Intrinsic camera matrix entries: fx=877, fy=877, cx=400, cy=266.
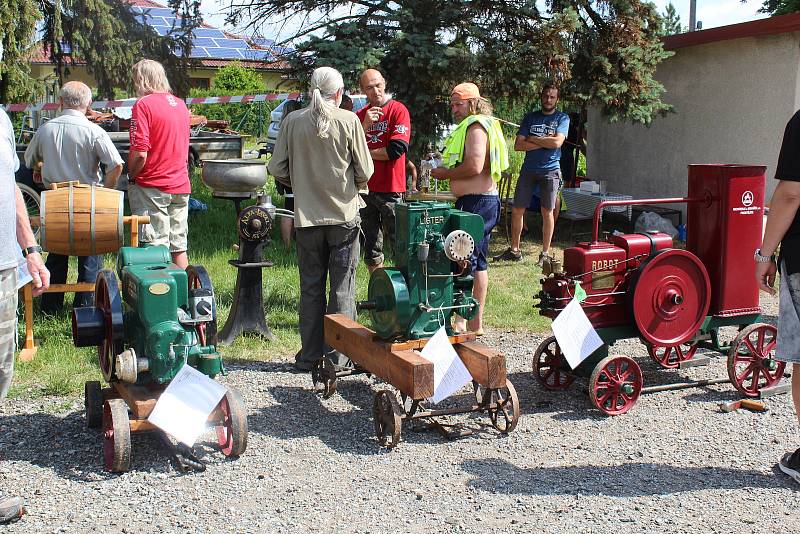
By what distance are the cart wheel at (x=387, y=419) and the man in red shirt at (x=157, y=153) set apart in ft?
8.09

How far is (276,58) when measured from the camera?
10.6m

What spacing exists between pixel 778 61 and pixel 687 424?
7381 millimetres

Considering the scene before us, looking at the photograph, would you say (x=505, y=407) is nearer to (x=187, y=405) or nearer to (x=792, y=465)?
(x=792, y=465)

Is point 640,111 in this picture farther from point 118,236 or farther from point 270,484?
point 270,484

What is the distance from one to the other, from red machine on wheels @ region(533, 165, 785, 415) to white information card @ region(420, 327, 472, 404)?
0.93 m

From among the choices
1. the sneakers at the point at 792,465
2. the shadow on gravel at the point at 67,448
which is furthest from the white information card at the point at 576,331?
the shadow on gravel at the point at 67,448

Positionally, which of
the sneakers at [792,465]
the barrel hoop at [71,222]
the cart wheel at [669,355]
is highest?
the barrel hoop at [71,222]

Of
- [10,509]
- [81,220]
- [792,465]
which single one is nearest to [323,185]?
[81,220]

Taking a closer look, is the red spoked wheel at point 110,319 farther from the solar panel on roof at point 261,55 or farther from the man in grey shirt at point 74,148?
the solar panel on roof at point 261,55

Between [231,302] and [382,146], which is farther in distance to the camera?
[231,302]

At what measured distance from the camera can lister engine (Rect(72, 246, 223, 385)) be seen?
4.27 metres

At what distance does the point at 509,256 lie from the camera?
10008 mm

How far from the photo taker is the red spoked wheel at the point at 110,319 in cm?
443

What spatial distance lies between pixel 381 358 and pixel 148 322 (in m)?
1.30
